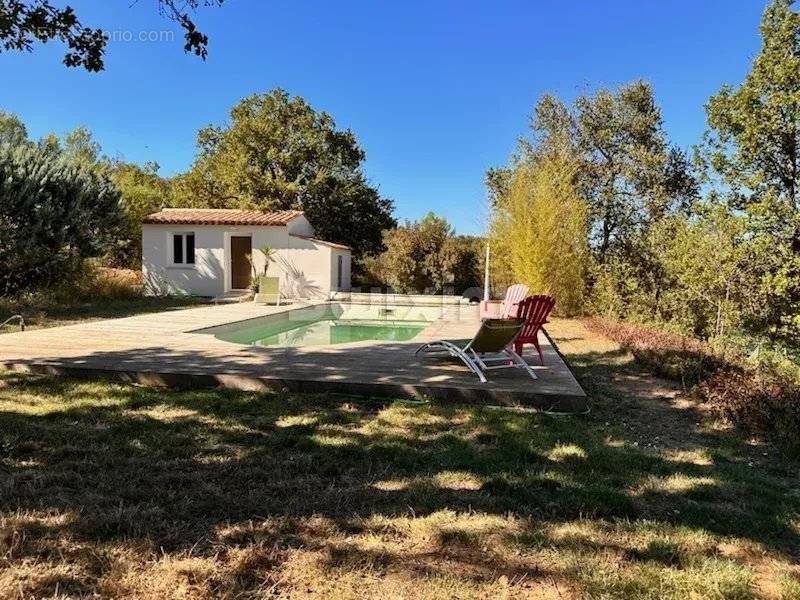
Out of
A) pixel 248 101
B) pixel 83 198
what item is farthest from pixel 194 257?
pixel 248 101

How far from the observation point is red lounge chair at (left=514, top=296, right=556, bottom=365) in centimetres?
651

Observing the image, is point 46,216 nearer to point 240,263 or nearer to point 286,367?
point 240,263

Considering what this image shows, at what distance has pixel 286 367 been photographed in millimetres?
6121

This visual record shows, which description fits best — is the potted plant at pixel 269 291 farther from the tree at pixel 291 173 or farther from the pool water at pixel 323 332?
the tree at pixel 291 173

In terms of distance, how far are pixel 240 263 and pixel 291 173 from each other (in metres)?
8.15

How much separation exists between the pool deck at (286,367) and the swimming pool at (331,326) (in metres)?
Answer: 1.43

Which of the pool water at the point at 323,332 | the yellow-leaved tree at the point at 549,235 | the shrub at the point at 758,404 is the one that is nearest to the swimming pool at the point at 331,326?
the pool water at the point at 323,332

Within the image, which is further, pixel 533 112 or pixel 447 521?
pixel 533 112

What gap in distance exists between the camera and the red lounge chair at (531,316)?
21.4ft

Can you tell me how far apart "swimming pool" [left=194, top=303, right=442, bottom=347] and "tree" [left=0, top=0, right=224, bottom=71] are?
4989 millimetres

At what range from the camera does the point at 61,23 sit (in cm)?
416

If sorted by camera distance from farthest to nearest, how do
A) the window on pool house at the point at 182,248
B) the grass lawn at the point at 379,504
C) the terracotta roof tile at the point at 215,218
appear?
the window on pool house at the point at 182,248 → the terracotta roof tile at the point at 215,218 → the grass lawn at the point at 379,504

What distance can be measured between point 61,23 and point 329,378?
12.7 ft

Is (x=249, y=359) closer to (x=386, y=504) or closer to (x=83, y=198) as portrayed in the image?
(x=386, y=504)
